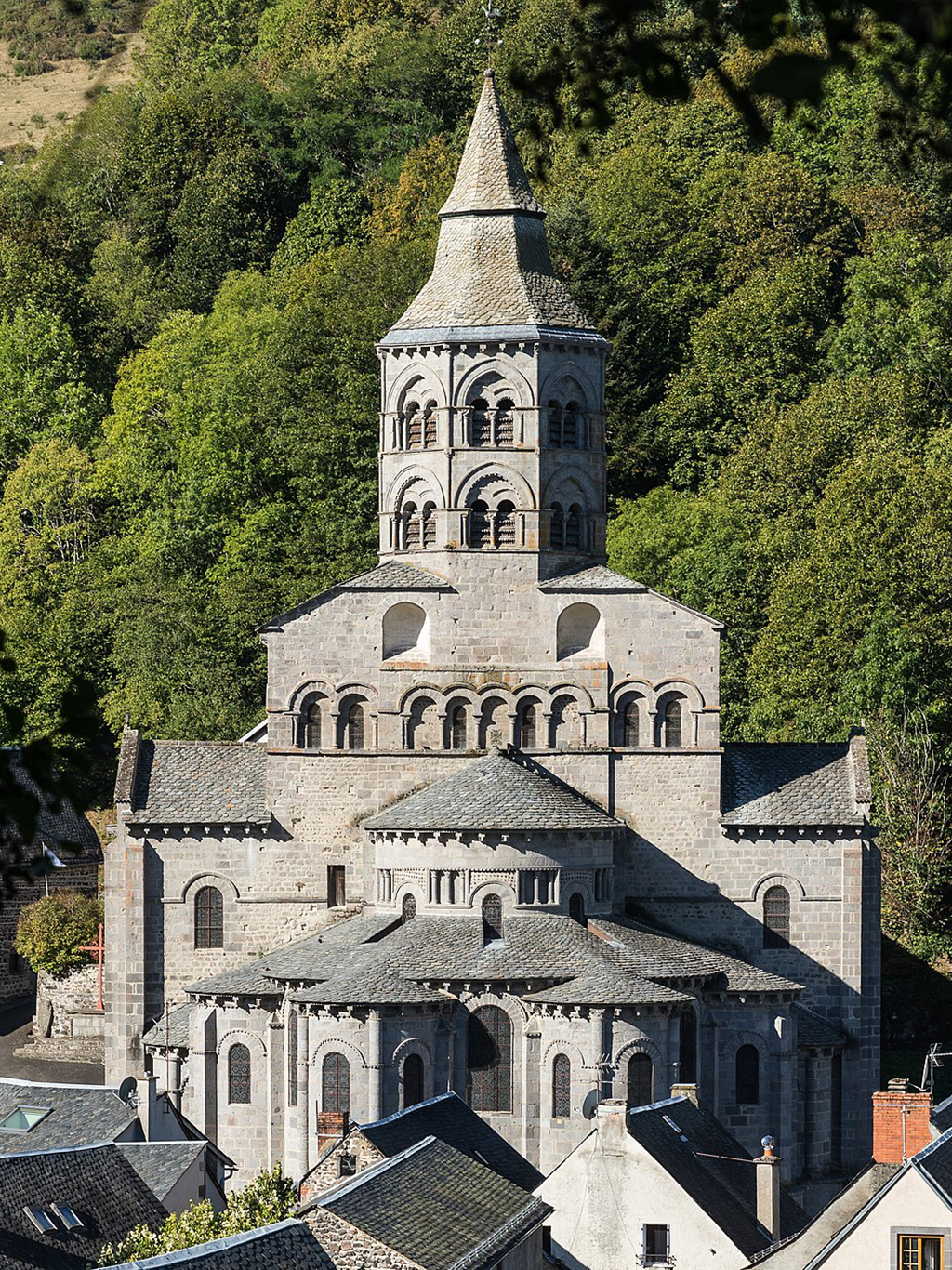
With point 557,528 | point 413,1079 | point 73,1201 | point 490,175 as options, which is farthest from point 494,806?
point 73,1201

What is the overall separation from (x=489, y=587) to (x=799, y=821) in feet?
25.9

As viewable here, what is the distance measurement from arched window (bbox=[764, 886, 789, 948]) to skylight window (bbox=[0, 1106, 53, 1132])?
1593 centimetres

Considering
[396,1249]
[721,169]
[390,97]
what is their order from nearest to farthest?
[396,1249]
[721,169]
[390,97]

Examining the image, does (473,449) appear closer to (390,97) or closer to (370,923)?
(370,923)

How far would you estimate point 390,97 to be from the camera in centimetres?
10525

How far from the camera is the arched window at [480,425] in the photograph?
56812 mm

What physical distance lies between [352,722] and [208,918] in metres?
4.84

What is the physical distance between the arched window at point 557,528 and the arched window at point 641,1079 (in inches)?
467

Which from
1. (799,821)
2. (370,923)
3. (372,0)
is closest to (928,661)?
(799,821)

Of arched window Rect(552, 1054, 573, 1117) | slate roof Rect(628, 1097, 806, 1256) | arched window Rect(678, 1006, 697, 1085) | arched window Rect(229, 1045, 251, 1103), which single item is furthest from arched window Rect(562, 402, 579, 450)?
slate roof Rect(628, 1097, 806, 1256)

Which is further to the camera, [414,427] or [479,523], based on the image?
[414,427]

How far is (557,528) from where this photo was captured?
187 feet

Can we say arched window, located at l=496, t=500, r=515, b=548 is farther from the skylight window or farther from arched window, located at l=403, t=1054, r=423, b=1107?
the skylight window

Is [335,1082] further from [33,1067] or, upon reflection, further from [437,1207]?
[437,1207]
